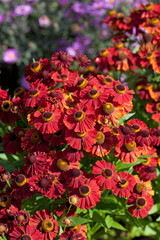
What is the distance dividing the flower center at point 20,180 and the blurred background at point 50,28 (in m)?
2.25

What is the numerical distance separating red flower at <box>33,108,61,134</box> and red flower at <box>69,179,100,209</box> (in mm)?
291

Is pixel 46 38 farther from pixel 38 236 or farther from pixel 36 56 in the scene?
pixel 38 236

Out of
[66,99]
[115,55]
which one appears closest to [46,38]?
[115,55]

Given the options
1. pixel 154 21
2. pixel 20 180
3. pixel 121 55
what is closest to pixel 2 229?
pixel 20 180

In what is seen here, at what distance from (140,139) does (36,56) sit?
8.23 ft

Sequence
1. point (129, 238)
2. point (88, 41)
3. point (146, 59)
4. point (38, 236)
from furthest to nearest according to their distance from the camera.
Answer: point (88, 41)
point (129, 238)
point (146, 59)
point (38, 236)

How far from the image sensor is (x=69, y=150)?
→ 1284 mm

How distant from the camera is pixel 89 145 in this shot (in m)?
1.24

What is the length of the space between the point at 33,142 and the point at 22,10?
8.30 feet

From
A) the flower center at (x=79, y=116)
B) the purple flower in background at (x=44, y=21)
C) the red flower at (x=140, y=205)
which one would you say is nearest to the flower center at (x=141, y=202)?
the red flower at (x=140, y=205)

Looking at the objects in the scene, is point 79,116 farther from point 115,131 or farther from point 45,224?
point 45,224

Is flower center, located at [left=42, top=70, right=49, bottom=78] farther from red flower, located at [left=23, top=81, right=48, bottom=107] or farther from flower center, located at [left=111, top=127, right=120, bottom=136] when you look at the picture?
flower center, located at [left=111, top=127, right=120, bottom=136]

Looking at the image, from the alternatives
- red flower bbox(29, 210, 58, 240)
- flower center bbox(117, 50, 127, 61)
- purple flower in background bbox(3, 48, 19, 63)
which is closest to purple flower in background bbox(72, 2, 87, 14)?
purple flower in background bbox(3, 48, 19, 63)

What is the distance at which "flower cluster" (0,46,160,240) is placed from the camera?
1.25 m
